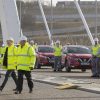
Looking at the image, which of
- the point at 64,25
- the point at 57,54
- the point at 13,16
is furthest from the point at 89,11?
the point at 57,54

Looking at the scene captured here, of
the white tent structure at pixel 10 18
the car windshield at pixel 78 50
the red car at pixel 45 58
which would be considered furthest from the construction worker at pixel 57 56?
the white tent structure at pixel 10 18

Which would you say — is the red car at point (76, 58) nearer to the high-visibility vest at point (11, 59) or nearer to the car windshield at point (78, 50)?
the car windshield at point (78, 50)

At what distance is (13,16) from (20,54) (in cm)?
2341

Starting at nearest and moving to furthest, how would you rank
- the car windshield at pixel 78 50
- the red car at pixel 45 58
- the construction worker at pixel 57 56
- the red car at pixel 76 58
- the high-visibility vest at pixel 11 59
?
the high-visibility vest at pixel 11 59, the red car at pixel 76 58, the car windshield at pixel 78 50, the construction worker at pixel 57 56, the red car at pixel 45 58

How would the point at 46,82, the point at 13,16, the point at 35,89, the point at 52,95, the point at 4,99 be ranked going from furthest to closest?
the point at 13,16 → the point at 46,82 → the point at 35,89 → the point at 52,95 → the point at 4,99

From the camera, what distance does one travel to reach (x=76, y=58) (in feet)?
102

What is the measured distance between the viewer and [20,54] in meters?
17.8

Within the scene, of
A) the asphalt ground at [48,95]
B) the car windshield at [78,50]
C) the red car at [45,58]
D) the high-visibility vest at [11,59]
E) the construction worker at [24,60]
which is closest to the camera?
the asphalt ground at [48,95]

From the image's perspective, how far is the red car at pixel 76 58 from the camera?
3083 cm

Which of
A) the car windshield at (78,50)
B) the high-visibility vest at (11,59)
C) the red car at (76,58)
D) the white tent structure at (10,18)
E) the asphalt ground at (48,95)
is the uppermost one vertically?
the white tent structure at (10,18)

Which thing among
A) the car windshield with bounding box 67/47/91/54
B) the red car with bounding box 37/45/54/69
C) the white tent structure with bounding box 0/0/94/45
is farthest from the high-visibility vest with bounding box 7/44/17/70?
the white tent structure with bounding box 0/0/94/45

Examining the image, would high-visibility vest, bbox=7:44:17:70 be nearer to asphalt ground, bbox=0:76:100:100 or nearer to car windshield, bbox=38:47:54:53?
asphalt ground, bbox=0:76:100:100

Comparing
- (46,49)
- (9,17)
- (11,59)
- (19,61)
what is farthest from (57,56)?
(19,61)

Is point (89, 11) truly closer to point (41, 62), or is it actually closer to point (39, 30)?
point (39, 30)
